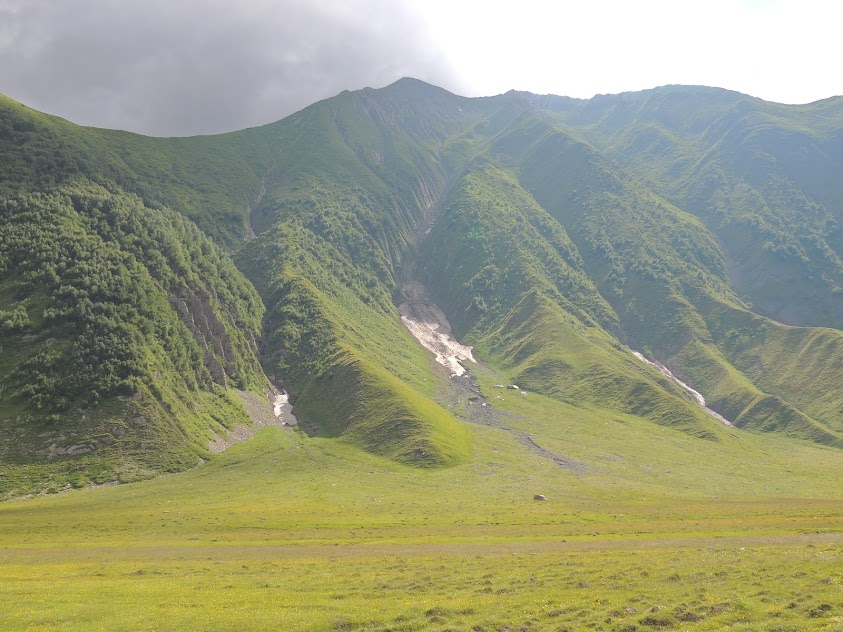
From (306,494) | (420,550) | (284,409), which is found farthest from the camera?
(284,409)

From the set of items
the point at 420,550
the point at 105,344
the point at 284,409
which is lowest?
the point at 284,409

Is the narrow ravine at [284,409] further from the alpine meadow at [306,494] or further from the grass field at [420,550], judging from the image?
the grass field at [420,550]

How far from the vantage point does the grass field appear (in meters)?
35.9

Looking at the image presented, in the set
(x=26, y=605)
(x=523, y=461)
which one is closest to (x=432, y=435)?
(x=523, y=461)

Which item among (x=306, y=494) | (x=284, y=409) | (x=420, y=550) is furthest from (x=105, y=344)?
(x=420, y=550)

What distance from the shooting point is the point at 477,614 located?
117ft

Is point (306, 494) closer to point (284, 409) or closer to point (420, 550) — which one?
point (420, 550)

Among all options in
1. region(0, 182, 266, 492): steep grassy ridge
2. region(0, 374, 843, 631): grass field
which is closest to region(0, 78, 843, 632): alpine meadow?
region(0, 374, 843, 631): grass field

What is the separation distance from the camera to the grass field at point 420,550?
118 feet

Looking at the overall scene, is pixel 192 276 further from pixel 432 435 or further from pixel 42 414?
pixel 432 435

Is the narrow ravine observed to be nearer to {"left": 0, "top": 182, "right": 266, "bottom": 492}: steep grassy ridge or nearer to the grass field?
{"left": 0, "top": 182, "right": 266, "bottom": 492}: steep grassy ridge

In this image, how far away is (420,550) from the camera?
198 feet

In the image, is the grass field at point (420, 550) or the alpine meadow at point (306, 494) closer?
the grass field at point (420, 550)

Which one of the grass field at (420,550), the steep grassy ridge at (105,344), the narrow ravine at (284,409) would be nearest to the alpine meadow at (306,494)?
the grass field at (420,550)
